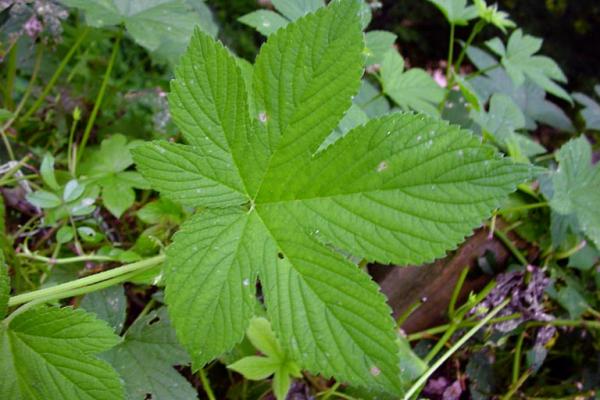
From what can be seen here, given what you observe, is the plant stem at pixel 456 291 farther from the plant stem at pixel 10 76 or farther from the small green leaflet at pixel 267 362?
the plant stem at pixel 10 76

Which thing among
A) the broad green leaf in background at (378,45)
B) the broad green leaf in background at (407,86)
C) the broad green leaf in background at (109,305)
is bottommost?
the broad green leaf in background at (109,305)

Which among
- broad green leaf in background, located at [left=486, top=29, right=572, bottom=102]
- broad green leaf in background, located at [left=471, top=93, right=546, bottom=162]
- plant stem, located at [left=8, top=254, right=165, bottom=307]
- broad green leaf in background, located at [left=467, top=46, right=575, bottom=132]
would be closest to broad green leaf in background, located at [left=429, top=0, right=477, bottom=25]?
broad green leaf in background, located at [left=486, top=29, right=572, bottom=102]

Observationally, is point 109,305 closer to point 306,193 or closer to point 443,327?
point 306,193

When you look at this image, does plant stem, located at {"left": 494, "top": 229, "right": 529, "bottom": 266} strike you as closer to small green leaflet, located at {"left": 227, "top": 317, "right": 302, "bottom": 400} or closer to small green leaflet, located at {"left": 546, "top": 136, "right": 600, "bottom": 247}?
small green leaflet, located at {"left": 546, "top": 136, "right": 600, "bottom": 247}

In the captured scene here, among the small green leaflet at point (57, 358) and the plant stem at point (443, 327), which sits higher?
the small green leaflet at point (57, 358)

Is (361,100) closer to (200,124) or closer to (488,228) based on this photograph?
(488,228)

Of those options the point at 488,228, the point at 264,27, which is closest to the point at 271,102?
the point at 264,27

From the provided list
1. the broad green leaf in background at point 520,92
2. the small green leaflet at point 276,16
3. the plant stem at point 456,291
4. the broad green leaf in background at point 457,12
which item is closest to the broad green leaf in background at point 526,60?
the broad green leaf in background at point 457,12
